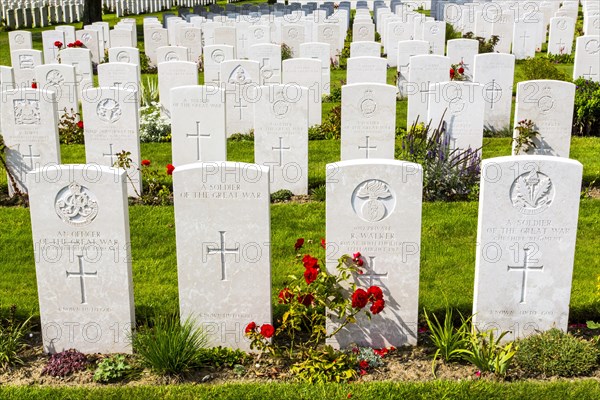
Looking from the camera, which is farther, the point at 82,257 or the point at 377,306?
Answer: the point at 82,257

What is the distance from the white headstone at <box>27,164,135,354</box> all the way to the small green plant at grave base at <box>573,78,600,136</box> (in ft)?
27.1

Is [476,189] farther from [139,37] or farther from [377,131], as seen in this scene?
[139,37]

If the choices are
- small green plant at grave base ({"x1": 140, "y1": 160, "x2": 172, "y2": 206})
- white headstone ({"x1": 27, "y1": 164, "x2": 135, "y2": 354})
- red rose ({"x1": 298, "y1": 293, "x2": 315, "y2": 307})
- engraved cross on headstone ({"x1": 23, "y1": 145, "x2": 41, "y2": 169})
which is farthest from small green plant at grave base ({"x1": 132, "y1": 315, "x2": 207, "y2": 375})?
engraved cross on headstone ({"x1": 23, "y1": 145, "x2": 41, "y2": 169})

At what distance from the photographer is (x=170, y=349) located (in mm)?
5613

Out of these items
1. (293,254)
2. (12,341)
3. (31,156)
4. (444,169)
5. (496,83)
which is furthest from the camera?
(496,83)

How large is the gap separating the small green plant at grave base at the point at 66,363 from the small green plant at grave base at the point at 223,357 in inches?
36.8

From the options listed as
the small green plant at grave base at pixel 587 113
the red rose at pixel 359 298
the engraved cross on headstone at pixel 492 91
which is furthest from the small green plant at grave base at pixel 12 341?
the small green plant at grave base at pixel 587 113

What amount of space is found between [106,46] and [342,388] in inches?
685

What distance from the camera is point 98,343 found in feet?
19.9

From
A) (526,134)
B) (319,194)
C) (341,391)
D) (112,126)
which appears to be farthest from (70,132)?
(341,391)

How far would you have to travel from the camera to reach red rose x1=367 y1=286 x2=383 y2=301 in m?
5.70

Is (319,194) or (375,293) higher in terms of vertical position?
(319,194)

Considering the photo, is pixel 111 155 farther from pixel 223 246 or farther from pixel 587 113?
pixel 587 113

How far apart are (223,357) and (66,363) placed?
121 centimetres
